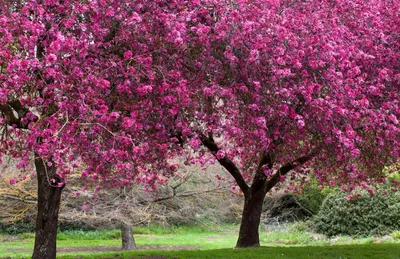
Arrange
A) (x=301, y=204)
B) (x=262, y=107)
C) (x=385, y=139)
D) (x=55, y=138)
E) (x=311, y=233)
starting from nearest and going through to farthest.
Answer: (x=55, y=138) < (x=262, y=107) < (x=385, y=139) < (x=311, y=233) < (x=301, y=204)

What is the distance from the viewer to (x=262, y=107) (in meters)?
7.26

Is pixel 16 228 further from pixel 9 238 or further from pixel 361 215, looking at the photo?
pixel 361 215

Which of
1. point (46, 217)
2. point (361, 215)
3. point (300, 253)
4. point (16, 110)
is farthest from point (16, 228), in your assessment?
point (16, 110)

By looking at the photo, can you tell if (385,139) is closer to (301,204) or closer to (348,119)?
(348,119)

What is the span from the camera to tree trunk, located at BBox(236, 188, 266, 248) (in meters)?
13.5

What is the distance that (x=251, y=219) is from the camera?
13492mm

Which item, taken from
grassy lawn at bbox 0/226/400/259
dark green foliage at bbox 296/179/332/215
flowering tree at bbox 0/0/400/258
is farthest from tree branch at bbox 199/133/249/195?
dark green foliage at bbox 296/179/332/215

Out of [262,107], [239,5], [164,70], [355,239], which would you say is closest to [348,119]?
[262,107]

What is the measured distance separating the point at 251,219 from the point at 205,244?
339 inches

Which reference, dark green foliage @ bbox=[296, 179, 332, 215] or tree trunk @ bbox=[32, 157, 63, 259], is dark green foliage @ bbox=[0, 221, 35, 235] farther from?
tree trunk @ bbox=[32, 157, 63, 259]

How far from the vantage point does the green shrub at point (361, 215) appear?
66.3ft

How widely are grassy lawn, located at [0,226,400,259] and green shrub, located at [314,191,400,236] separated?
2.54 ft

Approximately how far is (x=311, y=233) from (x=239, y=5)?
56.0 feet

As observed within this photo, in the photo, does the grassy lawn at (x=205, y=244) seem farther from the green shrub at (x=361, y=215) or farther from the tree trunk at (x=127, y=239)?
the green shrub at (x=361, y=215)
